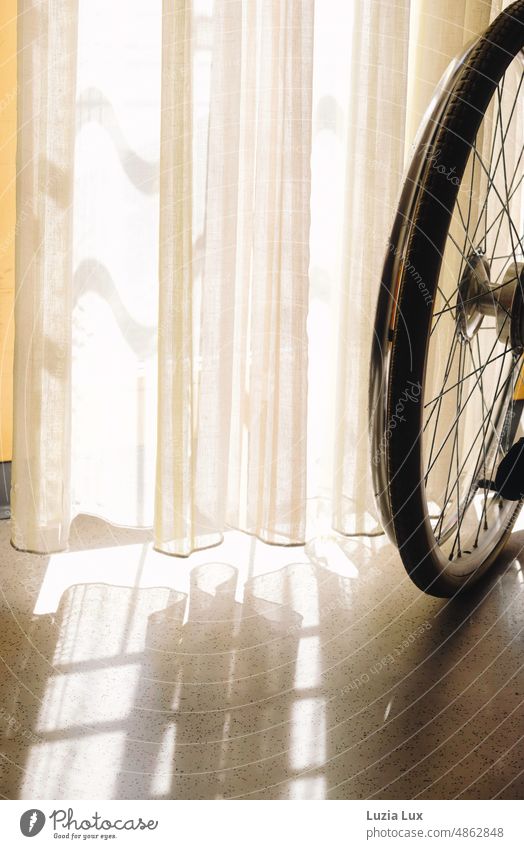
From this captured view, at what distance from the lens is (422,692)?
101 centimetres

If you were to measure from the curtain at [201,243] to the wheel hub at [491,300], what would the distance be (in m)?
0.38

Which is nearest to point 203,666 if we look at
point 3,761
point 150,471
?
point 3,761

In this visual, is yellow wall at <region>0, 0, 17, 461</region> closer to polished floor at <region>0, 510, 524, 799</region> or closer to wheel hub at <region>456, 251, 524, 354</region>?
polished floor at <region>0, 510, 524, 799</region>

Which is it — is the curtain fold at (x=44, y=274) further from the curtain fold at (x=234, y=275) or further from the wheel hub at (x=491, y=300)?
the wheel hub at (x=491, y=300)

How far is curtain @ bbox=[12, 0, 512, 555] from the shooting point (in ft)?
4.07

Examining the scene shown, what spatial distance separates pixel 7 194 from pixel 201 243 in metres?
0.28

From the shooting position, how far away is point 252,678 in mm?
1051

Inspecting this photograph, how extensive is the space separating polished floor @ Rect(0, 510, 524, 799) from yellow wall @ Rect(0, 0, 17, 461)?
9.2 inches

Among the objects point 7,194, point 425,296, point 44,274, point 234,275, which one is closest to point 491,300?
point 425,296

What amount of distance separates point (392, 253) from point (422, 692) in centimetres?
47

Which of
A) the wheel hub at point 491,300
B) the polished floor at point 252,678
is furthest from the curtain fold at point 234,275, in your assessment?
the wheel hub at point 491,300

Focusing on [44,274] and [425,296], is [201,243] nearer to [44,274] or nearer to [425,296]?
[44,274]

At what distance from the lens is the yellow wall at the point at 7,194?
1.31 metres

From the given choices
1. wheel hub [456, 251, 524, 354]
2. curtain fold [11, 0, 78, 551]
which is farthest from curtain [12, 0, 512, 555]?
wheel hub [456, 251, 524, 354]
